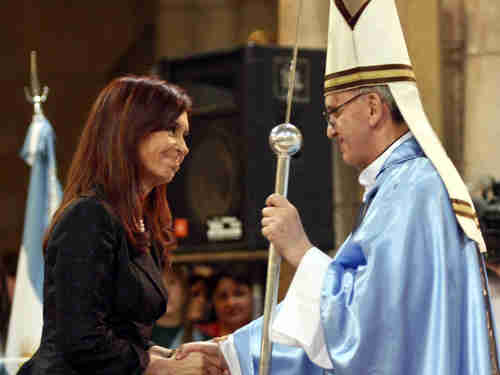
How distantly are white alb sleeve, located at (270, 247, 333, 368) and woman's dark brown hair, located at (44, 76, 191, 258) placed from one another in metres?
0.45

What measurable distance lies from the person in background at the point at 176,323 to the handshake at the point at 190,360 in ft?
7.26

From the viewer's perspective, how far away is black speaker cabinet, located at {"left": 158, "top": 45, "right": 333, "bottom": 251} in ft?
16.6

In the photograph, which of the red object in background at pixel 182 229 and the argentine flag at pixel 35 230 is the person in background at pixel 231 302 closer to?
the red object in background at pixel 182 229

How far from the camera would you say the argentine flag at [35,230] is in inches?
187

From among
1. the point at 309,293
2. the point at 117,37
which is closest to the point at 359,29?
the point at 309,293

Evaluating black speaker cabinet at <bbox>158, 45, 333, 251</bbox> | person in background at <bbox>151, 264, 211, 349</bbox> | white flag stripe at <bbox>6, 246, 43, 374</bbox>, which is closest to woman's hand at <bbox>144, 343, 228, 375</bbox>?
white flag stripe at <bbox>6, 246, 43, 374</bbox>

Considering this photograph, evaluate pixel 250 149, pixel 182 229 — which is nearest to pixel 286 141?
pixel 250 149

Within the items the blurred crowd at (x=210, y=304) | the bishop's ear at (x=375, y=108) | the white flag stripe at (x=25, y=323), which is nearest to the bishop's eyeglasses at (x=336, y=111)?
the bishop's ear at (x=375, y=108)

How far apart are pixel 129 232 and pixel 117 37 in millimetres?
7355

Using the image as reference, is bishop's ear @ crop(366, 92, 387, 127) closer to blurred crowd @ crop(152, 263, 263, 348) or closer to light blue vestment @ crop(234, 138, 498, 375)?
light blue vestment @ crop(234, 138, 498, 375)

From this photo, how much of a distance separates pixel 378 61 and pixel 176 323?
300cm

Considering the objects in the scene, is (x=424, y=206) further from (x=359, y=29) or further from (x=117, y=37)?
(x=117, y=37)

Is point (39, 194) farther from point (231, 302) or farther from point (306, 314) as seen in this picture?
point (306, 314)

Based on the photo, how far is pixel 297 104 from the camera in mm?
5168
